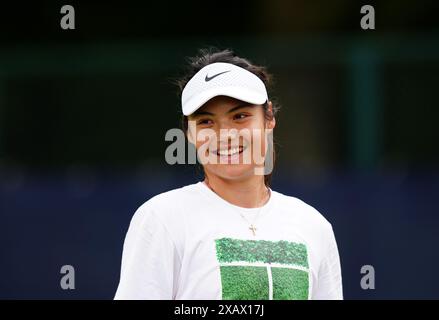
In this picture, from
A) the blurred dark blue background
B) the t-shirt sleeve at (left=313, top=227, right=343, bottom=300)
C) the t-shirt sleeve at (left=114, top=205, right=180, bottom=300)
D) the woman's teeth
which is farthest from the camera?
the blurred dark blue background

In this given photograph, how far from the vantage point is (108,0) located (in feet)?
27.0

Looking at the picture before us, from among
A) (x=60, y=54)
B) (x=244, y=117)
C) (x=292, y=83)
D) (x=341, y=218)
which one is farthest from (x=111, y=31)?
(x=244, y=117)

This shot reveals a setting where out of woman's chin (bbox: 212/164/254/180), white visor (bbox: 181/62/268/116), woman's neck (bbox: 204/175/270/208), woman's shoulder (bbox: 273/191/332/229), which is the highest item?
white visor (bbox: 181/62/268/116)

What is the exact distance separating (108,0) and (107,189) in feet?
6.93

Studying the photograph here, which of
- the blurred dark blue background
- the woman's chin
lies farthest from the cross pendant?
the blurred dark blue background

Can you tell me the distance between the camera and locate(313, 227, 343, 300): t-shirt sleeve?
121 inches

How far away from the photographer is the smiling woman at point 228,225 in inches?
112

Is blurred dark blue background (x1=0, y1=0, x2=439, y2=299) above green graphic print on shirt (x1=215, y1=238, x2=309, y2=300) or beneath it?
above

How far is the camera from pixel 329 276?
310 cm

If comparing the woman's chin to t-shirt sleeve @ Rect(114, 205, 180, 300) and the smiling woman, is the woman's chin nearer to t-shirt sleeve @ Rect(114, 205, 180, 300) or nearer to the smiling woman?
the smiling woman

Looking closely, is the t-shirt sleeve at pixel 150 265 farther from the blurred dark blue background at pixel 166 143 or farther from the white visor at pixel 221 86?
the blurred dark blue background at pixel 166 143

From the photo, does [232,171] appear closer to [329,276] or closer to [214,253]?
[214,253]

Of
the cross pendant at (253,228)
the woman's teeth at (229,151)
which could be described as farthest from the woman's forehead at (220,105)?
the cross pendant at (253,228)
